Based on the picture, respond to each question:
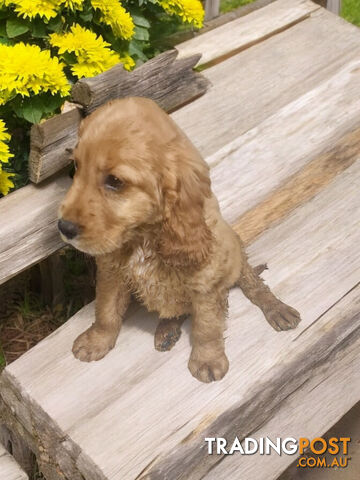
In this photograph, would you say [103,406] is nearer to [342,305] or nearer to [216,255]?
[216,255]

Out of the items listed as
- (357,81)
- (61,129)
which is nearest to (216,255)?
(61,129)

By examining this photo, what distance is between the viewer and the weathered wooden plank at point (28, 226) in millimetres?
2893

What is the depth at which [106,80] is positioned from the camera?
303 cm

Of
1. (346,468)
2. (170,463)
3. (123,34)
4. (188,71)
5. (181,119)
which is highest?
(123,34)

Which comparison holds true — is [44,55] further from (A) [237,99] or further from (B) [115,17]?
(A) [237,99]

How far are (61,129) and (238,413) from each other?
1430 millimetres

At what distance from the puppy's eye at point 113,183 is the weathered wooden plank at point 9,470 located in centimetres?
122

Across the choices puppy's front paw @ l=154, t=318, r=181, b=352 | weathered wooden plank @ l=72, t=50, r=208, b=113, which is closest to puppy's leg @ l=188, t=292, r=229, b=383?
puppy's front paw @ l=154, t=318, r=181, b=352

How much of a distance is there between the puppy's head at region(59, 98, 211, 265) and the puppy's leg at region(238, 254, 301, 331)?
28.1 inches

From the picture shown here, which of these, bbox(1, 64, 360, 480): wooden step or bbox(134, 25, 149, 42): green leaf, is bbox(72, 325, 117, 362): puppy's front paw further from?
bbox(134, 25, 149, 42): green leaf

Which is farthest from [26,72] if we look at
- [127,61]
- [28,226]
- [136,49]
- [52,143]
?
[136,49]

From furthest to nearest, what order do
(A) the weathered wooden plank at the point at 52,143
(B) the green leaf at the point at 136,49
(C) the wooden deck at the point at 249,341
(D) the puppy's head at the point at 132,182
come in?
(B) the green leaf at the point at 136,49 → (A) the weathered wooden plank at the point at 52,143 → (C) the wooden deck at the point at 249,341 → (D) the puppy's head at the point at 132,182

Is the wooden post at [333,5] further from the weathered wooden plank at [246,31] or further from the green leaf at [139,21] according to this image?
the green leaf at [139,21]

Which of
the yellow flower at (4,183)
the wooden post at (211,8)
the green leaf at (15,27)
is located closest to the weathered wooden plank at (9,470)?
the yellow flower at (4,183)
